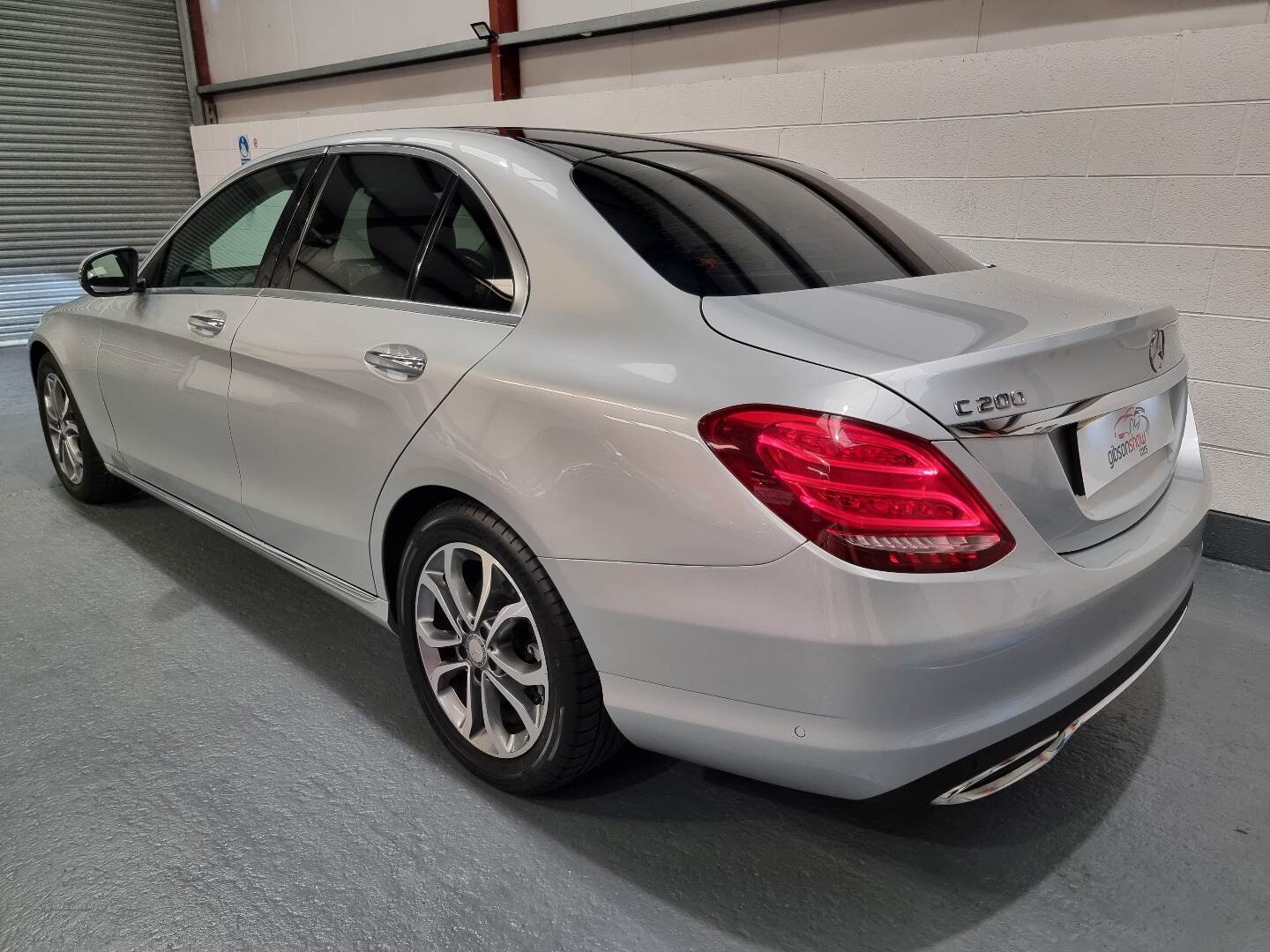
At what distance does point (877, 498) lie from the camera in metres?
1.27

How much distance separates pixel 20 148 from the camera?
754cm

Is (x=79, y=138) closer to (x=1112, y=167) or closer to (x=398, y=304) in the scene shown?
(x=398, y=304)

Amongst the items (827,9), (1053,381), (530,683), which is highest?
(827,9)

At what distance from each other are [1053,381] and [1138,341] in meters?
0.35

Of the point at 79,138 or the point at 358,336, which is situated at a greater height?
the point at 79,138

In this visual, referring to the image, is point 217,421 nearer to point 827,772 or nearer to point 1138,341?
point 827,772

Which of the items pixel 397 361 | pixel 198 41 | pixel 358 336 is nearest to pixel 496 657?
pixel 397 361

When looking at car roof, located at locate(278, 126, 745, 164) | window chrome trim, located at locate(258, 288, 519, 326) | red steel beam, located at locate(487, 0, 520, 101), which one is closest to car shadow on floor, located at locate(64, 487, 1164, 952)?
window chrome trim, located at locate(258, 288, 519, 326)

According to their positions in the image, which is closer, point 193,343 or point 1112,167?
point 193,343

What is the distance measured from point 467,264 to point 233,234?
1.26 metres

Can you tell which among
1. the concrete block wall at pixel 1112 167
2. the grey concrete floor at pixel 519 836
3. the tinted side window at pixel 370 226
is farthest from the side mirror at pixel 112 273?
the concrete block wall at pixel 1112 167

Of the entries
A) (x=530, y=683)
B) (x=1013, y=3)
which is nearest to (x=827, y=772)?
(x=530, y=683)

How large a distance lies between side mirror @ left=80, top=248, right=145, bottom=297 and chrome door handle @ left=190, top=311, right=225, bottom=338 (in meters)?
0.48

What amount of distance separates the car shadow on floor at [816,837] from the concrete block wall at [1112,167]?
4.83 ft
